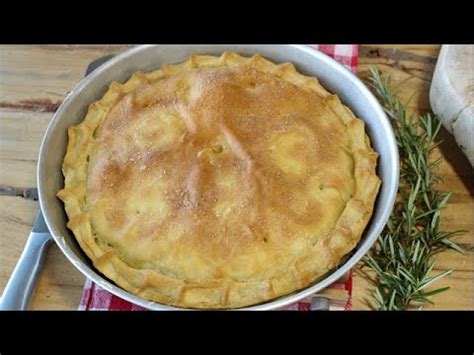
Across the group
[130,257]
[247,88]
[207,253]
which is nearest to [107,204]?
[130,257]

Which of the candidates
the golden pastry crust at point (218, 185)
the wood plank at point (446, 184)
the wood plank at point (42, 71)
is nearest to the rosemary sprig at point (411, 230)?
the wood plank at point (446, 184)

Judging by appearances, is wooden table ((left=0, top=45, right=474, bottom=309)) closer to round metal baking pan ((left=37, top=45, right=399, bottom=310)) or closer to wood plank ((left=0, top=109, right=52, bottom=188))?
wood plank ((left=0, top=109, right=52, bottom=188))

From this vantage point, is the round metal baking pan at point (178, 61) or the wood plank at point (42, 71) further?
the wood plank at point (42, 71)

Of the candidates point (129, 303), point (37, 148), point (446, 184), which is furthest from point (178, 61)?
point (446, 184)

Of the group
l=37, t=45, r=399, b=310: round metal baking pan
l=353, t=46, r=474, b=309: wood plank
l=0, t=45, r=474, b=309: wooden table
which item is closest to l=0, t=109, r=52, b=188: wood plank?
l=0, t=45, r=474, b=309: wooden table

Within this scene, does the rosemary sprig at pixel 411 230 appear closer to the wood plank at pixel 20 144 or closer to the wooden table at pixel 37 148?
the wooden table at pixel 37 148

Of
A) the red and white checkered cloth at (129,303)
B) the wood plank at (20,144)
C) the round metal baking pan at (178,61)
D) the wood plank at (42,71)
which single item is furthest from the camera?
the wood plank at (42,71)

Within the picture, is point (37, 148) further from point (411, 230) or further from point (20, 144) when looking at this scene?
point (411, 230)

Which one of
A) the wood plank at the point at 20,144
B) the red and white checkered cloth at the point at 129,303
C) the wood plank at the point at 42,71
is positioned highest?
the wood plank at the point at 42,71
